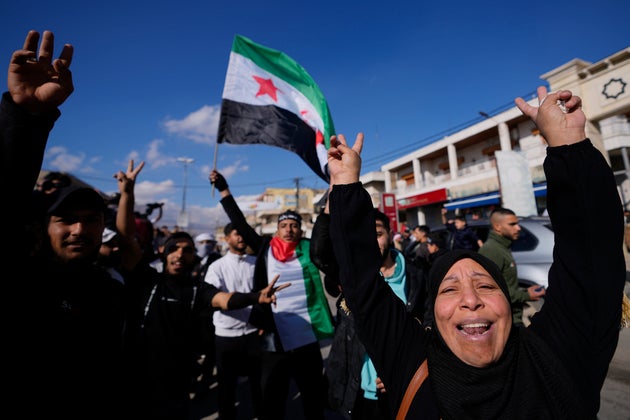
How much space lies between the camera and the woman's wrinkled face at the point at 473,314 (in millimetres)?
1175

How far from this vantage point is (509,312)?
127 centimetres

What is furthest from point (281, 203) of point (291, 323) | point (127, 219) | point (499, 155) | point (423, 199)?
point (127, 219)

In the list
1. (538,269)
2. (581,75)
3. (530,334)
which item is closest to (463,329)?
(530,334)

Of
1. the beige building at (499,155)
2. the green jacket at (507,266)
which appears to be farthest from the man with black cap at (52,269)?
the beige building at (499,155)

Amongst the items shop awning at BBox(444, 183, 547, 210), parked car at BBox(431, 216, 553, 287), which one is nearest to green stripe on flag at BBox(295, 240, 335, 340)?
parked car at BBox(431, 216, 553, 287)

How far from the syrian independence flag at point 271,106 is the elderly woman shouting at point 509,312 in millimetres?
2859

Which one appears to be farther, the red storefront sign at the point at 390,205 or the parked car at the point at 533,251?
the red storefront sign at the point at 390,205

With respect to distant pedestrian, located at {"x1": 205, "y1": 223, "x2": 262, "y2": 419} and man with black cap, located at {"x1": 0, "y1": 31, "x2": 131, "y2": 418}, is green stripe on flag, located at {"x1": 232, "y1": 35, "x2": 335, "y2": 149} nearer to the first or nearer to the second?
distant pedestrian, located at {"x1": 205, "y1": 223, "x2": 262, "y2": 419}

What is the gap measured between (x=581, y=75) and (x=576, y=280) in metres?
18.9

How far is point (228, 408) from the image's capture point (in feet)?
9.18

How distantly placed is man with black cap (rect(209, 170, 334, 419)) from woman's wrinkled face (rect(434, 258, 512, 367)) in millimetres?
1686

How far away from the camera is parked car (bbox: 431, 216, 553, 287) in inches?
167

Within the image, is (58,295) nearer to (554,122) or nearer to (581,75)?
(554,122)

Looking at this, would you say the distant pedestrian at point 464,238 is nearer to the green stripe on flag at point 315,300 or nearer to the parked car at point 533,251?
the parked car at point 533,251
